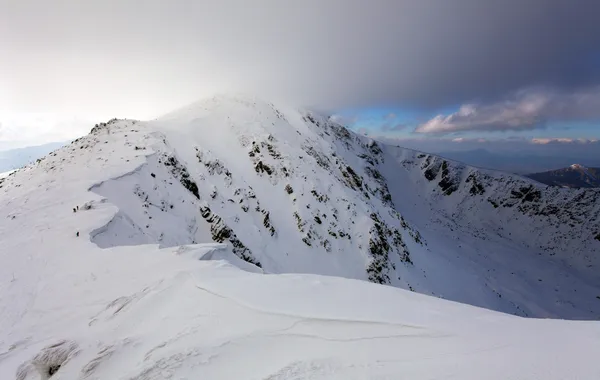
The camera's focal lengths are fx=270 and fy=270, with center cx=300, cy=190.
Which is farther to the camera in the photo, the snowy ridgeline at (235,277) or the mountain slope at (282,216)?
the mountain slope at (282,216)

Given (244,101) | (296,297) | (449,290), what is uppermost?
(244,101)

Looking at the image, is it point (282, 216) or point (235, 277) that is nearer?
point (235, 277)

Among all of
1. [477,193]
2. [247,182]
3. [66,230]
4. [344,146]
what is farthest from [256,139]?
[477,193]

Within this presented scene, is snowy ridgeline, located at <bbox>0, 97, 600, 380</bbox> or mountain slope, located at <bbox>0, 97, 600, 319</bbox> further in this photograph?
mountain slope, located at <bbox>0, 97, 600, 319</bbox>

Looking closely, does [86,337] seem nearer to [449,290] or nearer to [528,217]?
[449,290]
